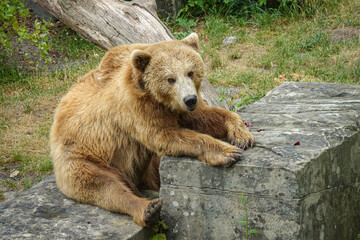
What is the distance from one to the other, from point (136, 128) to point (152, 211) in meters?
0.72

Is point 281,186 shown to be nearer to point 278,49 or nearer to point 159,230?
point 159,230

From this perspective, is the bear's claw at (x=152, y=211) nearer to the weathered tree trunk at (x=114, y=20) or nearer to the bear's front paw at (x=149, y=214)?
the bear's front paw at (x=149, y=214)

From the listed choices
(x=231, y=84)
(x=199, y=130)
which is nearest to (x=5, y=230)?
(x=199, y=130)

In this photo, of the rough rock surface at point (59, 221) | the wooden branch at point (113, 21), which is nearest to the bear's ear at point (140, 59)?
the rough rock surface at point (59, 221)

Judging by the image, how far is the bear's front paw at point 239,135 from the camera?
379cm

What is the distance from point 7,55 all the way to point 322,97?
6883mm

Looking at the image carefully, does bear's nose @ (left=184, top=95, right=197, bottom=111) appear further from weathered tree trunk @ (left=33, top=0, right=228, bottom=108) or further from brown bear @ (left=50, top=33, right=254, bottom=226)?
weathered tree trunk @ (left=33, top=0, right=228, bottom=108)

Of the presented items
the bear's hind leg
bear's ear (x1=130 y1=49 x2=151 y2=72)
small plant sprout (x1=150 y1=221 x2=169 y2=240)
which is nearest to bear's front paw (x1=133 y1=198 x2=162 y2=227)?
the bear's hind leg

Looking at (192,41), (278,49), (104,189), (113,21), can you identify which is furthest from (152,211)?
(278,49)

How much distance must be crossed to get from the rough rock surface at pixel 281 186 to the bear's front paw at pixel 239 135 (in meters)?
0.09

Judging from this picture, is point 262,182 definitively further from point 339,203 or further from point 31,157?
point 31,157

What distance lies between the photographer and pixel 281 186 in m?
3.32

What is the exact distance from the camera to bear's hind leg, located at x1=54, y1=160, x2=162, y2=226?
3.79 meters

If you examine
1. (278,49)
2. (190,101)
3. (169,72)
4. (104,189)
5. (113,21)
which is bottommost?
(278,49)
